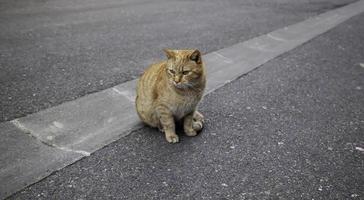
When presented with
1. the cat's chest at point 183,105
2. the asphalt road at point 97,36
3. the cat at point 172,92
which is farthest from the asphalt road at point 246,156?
the asphalt road at point 97,36

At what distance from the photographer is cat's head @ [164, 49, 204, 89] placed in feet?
10.7

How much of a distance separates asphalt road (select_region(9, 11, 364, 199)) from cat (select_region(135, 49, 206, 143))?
0.55 feet

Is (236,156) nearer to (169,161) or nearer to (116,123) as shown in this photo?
(169,161)

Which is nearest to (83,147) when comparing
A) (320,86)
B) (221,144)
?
(221,144)

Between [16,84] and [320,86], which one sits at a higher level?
[16,84]

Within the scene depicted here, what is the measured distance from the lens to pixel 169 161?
3201 mm

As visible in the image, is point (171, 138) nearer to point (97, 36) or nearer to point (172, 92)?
point (172, 92)

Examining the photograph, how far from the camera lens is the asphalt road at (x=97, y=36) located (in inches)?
173

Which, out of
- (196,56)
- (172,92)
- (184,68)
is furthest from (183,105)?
(196,56)

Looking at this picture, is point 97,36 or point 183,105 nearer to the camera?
point 183,105

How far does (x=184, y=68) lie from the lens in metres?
3.27

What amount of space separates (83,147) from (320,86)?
355 cm

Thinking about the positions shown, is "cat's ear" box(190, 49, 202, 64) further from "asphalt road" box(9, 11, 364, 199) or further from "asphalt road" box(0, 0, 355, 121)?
"asphalt road" box(0, 0, 355, 121)

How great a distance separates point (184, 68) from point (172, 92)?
255 millimetres
